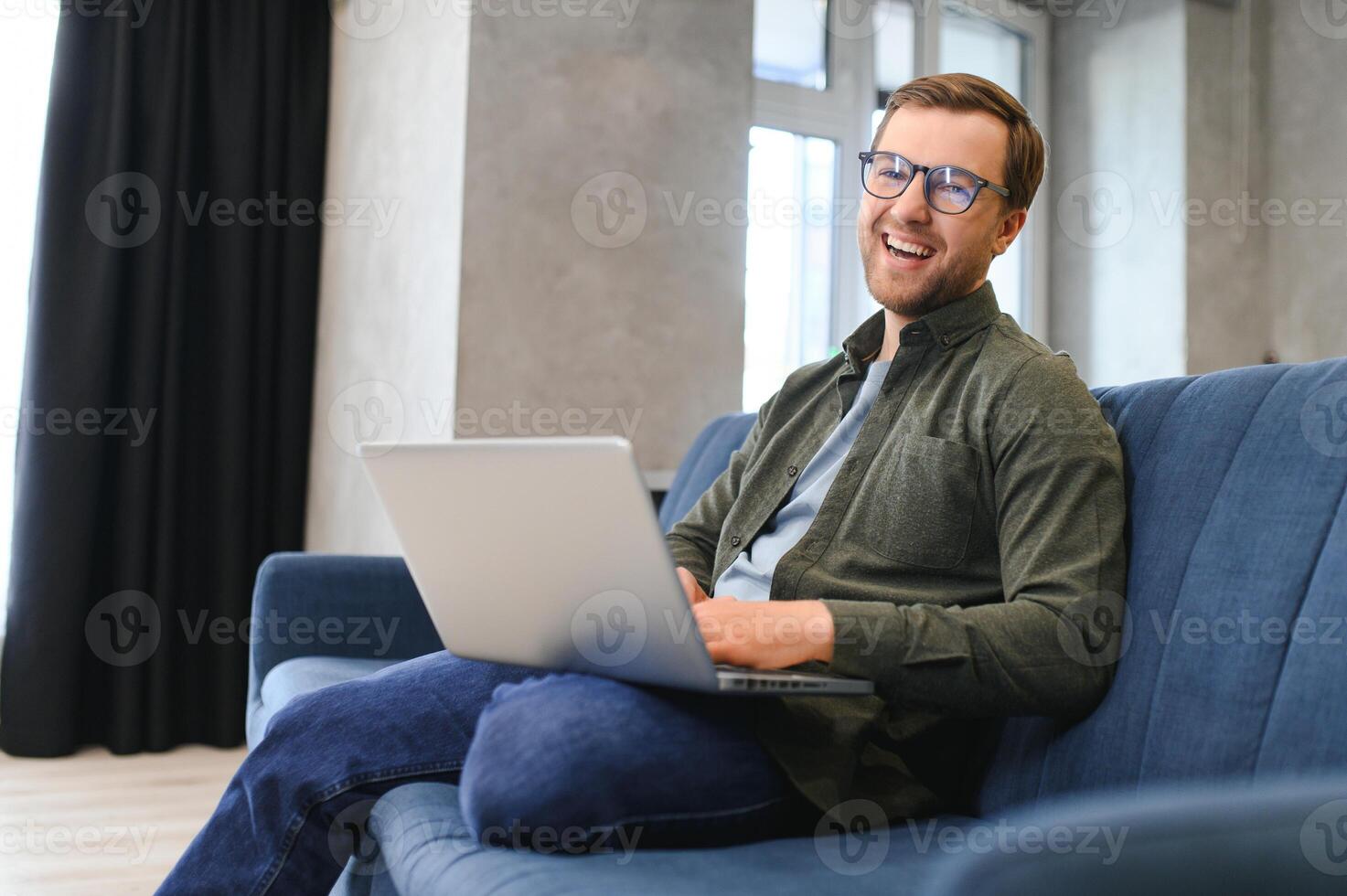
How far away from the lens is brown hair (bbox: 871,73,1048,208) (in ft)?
4.07

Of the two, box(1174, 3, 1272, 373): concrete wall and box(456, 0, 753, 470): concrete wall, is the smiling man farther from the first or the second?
box(1174, 3, 1272, 373): concrete wall

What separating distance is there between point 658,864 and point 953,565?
401mm

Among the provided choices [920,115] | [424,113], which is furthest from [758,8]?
[920,115]

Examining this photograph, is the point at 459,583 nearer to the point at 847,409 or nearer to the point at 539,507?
the point at 539,507

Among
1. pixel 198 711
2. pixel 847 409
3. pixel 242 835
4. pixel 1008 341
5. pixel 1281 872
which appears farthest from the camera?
pixel 198 711

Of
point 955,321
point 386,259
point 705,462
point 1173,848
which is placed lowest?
point 1173,848

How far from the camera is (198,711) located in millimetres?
3066

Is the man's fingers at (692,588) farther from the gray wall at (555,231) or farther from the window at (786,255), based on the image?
the window at (786,255)

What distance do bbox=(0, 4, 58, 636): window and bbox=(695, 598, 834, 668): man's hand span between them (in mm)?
2615

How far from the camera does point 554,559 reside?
3.11ft

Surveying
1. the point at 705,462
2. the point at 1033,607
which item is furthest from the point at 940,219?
the point at 705,462

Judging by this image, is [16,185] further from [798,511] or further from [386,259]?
[798,511]

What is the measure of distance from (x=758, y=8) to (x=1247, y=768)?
3.06 metres

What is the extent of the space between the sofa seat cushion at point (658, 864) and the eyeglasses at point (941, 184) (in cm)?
62
